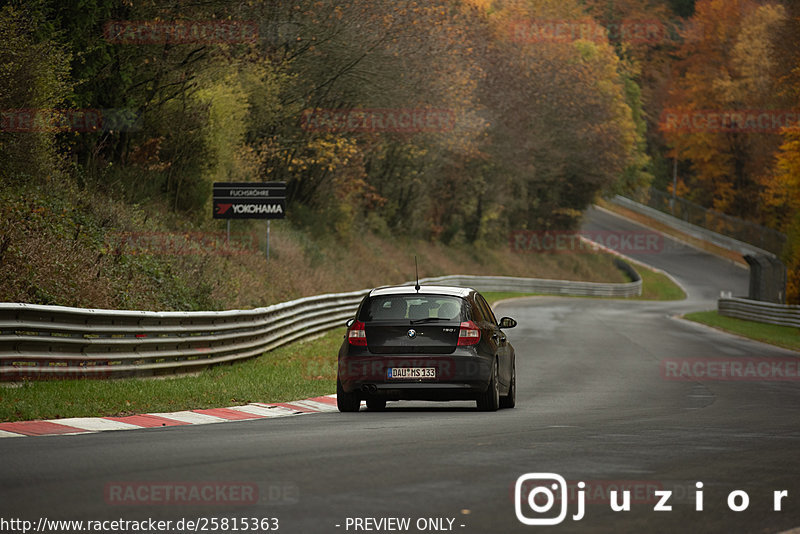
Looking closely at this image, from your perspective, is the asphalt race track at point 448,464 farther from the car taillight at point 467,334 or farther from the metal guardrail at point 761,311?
the metal guardrail at point 761,311

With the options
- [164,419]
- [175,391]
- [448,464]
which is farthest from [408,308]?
[448,464]

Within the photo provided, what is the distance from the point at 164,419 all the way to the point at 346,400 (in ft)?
8.07

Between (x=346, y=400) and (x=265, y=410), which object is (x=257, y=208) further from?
(x=346, y=400)

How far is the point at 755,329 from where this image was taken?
131 feet

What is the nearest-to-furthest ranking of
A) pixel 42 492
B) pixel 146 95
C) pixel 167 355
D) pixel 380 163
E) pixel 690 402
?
pixel 42 492
pixel 690 402
pixel 167 355
pixel 146 95
pixel 380 163

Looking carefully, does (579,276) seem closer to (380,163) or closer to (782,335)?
(380,163)

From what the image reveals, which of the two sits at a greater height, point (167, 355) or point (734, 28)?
point (734, 28)

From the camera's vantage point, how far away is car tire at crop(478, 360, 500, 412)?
14.3 m

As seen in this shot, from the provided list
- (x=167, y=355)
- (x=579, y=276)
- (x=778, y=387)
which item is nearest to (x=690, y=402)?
(x=778, y=387)

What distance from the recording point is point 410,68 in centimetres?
4344

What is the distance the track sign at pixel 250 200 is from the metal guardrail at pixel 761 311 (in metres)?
21.4

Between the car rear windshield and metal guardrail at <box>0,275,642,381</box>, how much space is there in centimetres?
396

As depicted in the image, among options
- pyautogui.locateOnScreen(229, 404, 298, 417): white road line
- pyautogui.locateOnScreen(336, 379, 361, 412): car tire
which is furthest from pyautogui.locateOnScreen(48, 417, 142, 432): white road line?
pyautogui.locateOnScreen(336, 379, 361, 412): car tire

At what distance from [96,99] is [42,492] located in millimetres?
21764
